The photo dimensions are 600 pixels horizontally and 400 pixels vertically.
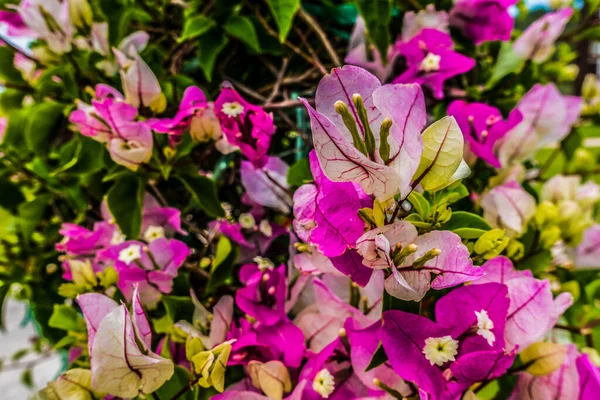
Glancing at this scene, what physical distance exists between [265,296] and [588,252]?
36 cm

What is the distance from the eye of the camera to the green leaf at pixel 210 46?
490mm

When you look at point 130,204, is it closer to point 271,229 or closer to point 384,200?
point 271,229

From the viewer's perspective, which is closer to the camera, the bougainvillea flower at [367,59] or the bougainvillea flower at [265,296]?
the bougainvillea flower at [265,296]

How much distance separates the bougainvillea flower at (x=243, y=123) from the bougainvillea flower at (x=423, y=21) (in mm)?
205

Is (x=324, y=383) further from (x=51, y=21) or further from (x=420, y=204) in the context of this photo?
(x=51, y=21)

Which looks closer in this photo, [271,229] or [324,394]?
[324,394]

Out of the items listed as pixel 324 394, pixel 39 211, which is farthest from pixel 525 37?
pixel 39 211

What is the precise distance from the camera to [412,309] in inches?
11.9

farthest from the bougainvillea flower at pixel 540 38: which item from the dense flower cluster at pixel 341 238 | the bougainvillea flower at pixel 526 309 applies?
the bougainvillea flower at pixel 526 309

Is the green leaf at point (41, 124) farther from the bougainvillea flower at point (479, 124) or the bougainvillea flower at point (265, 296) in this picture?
the bougainvillea flower at point (479, 124)

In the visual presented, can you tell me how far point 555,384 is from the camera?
36 cm

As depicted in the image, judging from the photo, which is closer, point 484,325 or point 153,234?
point 484,325

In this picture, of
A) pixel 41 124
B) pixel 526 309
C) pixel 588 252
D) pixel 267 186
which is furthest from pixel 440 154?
pixel 41 124

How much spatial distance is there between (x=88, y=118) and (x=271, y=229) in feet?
0.66
